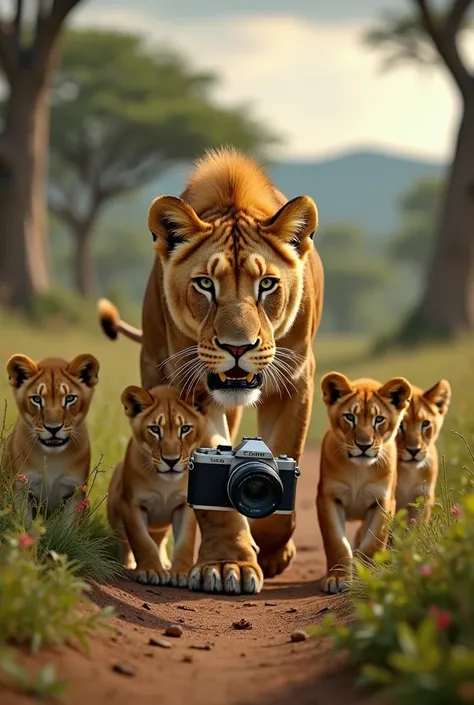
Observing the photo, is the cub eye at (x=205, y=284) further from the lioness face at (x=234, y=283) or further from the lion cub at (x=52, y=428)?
the lion cub at (x=52, y=428)

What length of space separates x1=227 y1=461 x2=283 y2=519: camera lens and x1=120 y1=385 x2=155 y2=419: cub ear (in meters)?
0.51

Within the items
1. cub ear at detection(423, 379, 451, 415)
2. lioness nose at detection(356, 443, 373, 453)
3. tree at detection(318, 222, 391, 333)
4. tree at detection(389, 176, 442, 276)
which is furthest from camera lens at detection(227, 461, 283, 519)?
tree at detection(318, 222, 391, 333)

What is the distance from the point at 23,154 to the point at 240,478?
16.7m

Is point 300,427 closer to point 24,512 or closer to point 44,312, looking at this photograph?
point 24,512

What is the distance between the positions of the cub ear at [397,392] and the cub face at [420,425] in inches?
16.0

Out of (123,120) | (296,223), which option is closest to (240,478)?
(296,223)

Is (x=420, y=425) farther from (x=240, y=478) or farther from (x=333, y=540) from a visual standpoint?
(x=240, y=478)

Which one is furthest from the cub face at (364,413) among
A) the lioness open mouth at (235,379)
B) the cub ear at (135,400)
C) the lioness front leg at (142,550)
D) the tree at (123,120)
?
the tree at (123,120)

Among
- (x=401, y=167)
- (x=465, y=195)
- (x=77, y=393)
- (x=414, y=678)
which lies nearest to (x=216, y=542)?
(x=77, y=393)

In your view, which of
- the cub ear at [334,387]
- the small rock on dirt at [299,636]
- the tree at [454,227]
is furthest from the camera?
the tree at [454,227]

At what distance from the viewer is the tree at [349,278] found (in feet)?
215

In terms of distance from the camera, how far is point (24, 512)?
184 inches

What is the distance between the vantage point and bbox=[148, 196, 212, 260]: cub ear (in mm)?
5348

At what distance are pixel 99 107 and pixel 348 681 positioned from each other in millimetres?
30658
